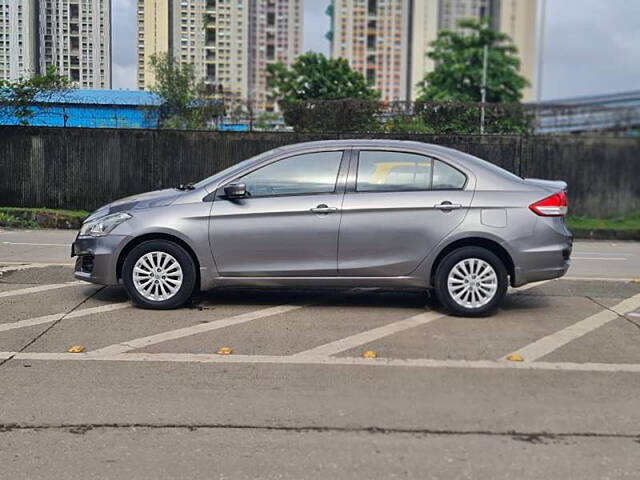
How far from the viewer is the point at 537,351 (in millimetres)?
6285

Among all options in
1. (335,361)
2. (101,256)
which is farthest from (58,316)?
(335,361)

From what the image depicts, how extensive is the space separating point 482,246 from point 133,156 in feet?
41.4

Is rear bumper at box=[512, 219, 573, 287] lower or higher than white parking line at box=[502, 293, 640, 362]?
higher

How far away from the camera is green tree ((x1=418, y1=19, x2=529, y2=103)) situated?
1714 inches

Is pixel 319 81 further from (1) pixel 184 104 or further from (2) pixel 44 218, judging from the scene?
(2) pixel 44 218

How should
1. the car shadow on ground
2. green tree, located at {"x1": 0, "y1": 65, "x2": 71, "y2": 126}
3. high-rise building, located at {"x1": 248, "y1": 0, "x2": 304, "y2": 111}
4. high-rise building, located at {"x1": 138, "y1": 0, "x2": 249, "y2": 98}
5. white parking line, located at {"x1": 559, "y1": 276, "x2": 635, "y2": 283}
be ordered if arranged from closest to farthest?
the car shadow on ground, white parking line, located at {"x1": 559, "y1": 276, "x2": 635, "y2": 283}, green tree, located at {"x1": 0, "y1": 65, "x2": 71, "y2": 126}, high-rise building, located at {"x1": 138, "y1": 0, "x2": 249, "y2": 98}, high-rise building, located at {"x1": 248, "y1": 0, "x2": 304, "y2": 111}

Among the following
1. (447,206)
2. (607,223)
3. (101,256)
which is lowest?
(607,223)

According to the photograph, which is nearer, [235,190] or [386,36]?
[235,190]

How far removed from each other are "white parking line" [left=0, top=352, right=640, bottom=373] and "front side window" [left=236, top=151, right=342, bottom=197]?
196 centimetres

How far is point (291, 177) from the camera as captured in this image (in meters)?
7.48

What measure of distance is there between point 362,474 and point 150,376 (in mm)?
2098

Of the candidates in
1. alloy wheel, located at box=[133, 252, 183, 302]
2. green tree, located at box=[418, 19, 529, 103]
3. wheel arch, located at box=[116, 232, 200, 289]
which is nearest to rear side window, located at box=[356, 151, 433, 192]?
wheel arch, located at box=[116, 232, 200, 289]

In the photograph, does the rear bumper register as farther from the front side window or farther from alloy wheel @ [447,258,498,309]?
the front side window

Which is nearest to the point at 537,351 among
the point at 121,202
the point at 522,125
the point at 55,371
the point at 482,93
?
the point at 55,371
